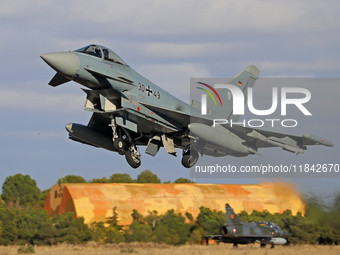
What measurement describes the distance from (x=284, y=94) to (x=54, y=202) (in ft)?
94.8

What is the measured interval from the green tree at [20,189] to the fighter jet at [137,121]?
69.8 m

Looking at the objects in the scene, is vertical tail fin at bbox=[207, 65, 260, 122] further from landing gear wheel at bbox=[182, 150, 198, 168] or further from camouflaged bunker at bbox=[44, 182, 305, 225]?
camouflaged bunker at bbox=[44, 182, 305, 225]

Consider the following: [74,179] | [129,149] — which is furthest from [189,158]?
[74,179]

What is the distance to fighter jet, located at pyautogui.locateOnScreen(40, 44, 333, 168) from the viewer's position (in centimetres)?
1727

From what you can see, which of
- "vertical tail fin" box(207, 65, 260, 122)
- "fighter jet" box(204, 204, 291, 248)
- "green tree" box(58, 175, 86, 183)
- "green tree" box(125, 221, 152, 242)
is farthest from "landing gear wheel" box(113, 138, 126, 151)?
"green tree" box(58, 175, 86, 183)

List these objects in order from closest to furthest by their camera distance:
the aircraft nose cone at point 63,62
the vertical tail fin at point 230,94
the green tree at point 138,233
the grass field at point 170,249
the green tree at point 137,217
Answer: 1. the aircraft nose cone at point 63,62
2. the vertical tail fin at point 230,94
3. the grass field at point 170,249
4. the green tree at point 138,233
5. the green tree at point 137,217

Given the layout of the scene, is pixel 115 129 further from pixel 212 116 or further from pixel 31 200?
pixel 31 200

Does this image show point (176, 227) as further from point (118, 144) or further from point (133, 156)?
point (118, 144)

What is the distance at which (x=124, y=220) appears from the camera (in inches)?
1476

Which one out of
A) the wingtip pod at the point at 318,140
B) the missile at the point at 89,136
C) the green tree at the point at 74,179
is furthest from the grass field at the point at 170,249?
the green tree at the point at 74,179

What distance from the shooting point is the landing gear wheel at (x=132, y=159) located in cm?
1930

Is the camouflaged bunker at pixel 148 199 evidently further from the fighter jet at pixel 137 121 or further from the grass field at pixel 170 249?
the fighter jet at pixel 137 121

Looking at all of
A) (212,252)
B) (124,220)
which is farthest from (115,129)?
(124,220)

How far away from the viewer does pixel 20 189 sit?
87.8 metres
